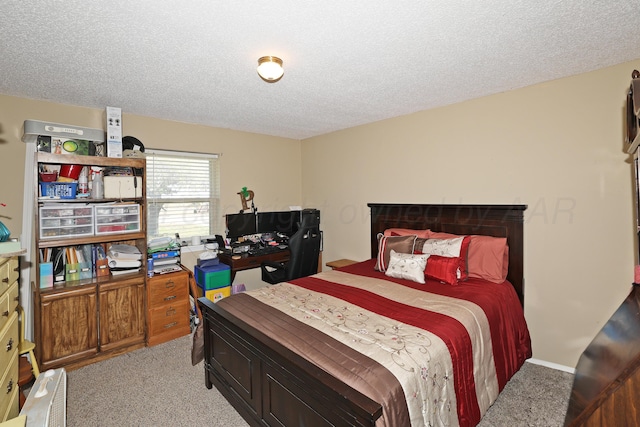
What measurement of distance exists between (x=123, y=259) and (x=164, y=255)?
0.38 meters

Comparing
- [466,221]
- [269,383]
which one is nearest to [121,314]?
[269,383]

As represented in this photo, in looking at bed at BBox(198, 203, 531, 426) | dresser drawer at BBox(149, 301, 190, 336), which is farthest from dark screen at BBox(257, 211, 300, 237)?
bed at BBox(198, 203, 531, 426)

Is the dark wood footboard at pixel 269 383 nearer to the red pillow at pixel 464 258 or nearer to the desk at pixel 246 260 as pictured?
the desk at pixel 246 260

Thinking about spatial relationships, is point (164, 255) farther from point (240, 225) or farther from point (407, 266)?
point (407, 266)

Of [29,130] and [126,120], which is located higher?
[126,120]

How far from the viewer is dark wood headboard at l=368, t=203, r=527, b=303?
107 inches

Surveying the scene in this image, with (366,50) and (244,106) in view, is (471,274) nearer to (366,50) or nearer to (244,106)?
(366,50)

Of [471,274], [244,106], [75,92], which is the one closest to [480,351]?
[471,274]

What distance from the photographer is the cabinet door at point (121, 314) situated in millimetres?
2771

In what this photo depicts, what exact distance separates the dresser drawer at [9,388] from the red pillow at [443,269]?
2876 mm

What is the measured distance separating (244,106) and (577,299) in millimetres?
3537

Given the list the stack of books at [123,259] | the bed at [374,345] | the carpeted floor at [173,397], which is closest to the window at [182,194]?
the stack of books at [123,259]

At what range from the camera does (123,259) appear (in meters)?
2.97

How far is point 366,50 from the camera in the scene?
196 centimetres
